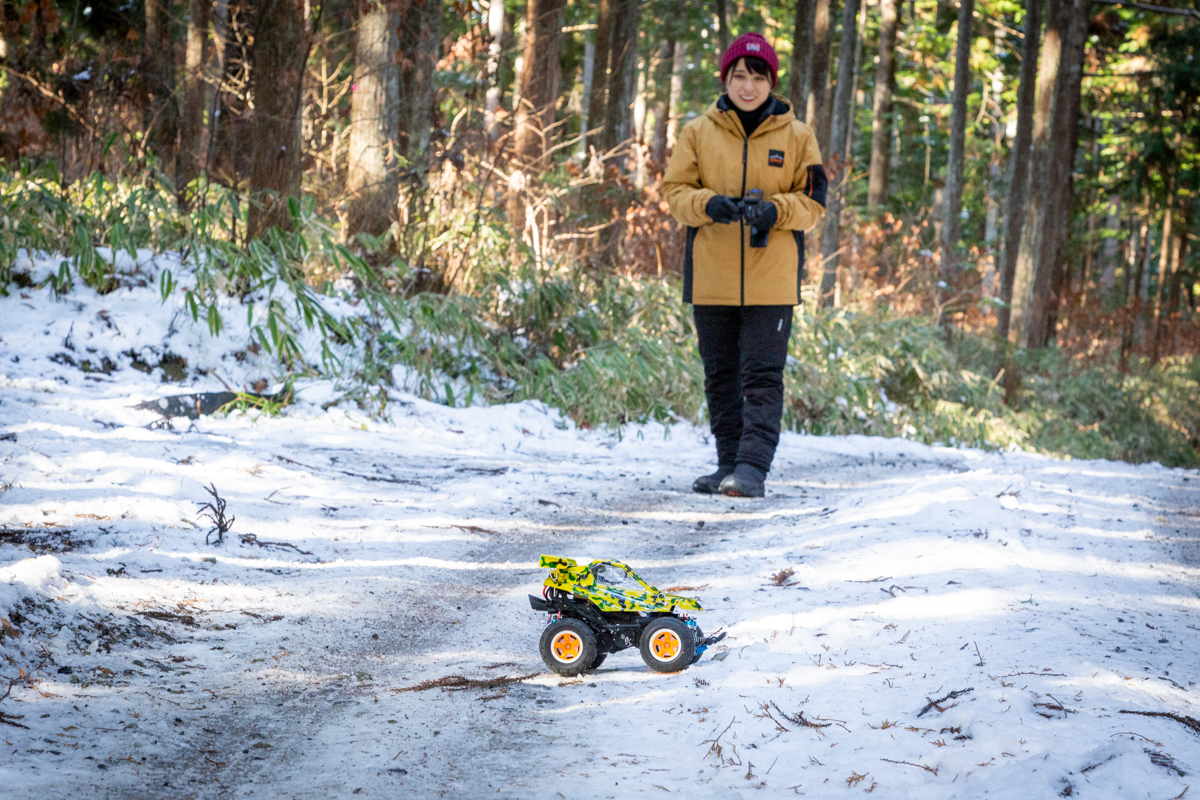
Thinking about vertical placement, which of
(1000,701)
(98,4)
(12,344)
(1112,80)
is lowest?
(1000,701)

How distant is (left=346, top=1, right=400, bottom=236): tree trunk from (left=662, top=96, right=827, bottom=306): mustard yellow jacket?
3.83 metres

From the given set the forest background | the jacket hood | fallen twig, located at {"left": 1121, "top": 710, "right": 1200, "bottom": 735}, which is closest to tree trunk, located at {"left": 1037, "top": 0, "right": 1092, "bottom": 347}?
the forest background

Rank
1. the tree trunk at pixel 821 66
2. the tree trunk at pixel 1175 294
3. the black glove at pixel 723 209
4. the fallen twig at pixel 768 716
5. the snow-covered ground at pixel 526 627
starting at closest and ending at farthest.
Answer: the snow-covered ground at pixel 526 627 < the fallen twig at pixel 768 716 < the black glove at pixel 723 209 < the tree trunk at pixel 821 66 < the tree trunk at pixel 1175 294

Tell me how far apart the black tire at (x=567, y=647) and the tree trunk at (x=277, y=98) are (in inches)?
227

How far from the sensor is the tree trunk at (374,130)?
26.2 feet

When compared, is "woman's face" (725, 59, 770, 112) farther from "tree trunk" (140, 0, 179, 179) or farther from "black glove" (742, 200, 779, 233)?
"tree trunk" (140, 0, 179, 179)

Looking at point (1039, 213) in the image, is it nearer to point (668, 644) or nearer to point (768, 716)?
point (668, 644)

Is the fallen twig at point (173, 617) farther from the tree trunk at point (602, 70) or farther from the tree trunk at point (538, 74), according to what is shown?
the tree trunk at point (602, 70)

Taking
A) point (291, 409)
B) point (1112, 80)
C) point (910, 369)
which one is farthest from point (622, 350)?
Result: point (1112, 80)

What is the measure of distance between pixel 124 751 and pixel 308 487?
2.48 m

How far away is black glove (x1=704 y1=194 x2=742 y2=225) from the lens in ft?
15.1

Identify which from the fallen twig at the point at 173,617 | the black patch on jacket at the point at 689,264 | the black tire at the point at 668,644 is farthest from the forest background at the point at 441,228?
the black tire at the point at 668,644

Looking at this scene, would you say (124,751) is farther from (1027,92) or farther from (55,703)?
(1027,92)

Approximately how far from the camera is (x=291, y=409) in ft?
19.2
